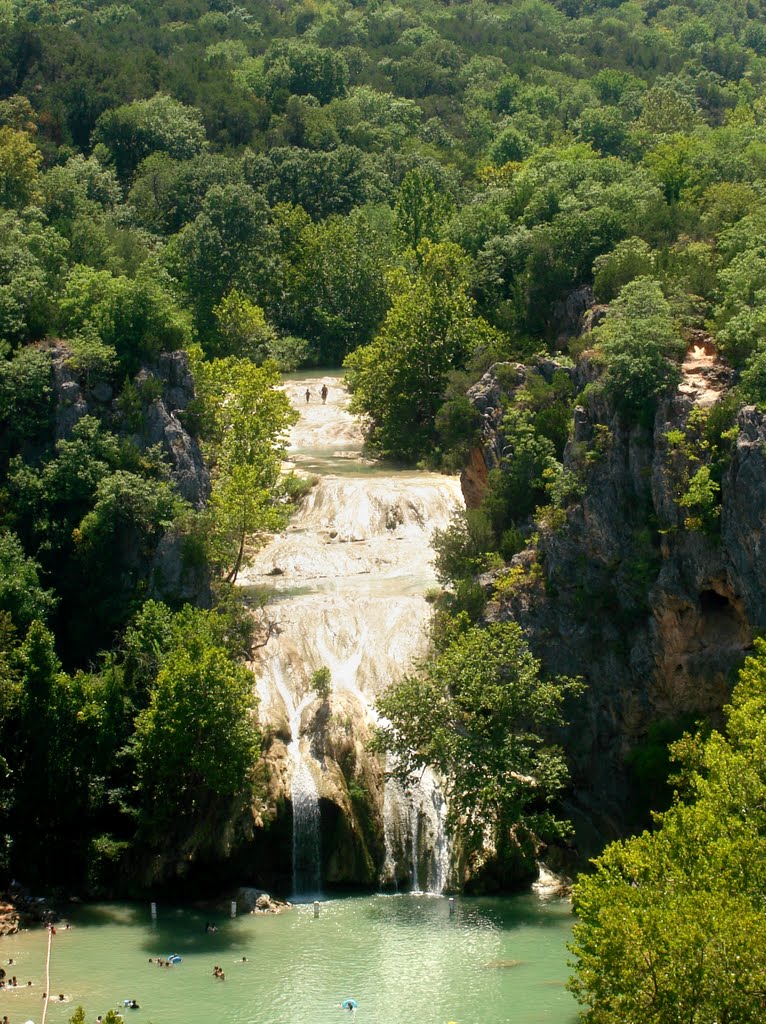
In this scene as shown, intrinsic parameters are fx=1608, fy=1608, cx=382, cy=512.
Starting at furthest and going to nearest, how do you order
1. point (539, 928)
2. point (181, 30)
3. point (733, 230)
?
1. point (181, 30)
2. point (733, 230)
3. point (539, 928)

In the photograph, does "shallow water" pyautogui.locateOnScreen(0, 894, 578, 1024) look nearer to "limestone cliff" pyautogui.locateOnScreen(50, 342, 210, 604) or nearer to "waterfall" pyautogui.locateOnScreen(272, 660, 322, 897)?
"waterfall" pyautogui.locateOnScreen(272, 660, 322, 897)

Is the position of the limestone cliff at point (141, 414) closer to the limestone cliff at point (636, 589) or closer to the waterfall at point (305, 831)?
the limestone cliff at point (636, 589)

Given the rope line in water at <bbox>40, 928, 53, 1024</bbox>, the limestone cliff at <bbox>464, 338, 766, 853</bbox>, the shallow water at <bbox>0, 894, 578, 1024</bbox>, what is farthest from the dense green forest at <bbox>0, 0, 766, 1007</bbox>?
the rope line in water at <bbox>40, 928, 53, 1024</bbox>

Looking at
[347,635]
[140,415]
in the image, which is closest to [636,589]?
[347,635]

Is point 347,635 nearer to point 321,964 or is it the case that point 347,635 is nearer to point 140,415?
point 140,415

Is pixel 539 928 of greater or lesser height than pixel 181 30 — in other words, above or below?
below

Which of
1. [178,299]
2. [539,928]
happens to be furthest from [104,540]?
[178,299]

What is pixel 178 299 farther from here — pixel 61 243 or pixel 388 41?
pixel 388 41
